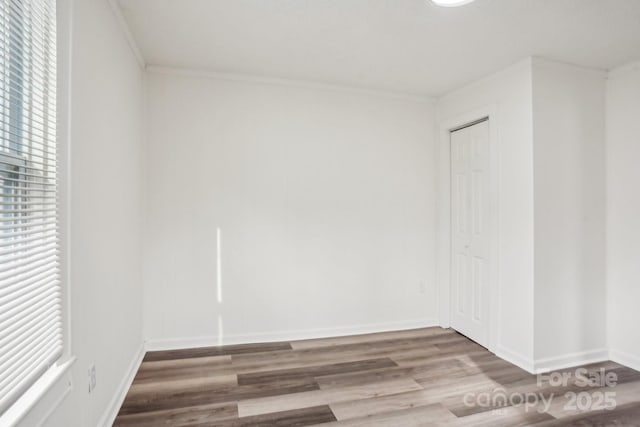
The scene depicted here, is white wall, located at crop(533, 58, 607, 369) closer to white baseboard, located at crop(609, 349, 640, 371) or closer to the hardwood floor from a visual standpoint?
white baseboard, located at crop(609, 349, 640, 371)

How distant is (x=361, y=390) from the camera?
2404mm

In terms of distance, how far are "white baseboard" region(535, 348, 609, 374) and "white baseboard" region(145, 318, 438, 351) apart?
1141 mm

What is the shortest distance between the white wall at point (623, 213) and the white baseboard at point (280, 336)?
155 centimetres

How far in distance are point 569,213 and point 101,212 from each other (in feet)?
11.2

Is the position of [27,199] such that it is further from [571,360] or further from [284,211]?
[571,360]

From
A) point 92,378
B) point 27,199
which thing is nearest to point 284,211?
point 92,378

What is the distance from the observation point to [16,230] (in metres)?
1.24

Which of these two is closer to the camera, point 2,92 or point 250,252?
point 2,92

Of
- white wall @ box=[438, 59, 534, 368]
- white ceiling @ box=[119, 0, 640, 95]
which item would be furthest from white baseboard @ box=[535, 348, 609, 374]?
white ceiling @ box=[119, 0, 640, 95]

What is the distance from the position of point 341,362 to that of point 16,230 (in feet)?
7.74

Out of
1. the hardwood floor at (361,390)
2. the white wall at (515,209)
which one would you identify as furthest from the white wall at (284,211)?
the white wall at (515,209)

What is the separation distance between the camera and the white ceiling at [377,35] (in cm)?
210

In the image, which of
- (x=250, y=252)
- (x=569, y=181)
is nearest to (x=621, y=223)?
(x=569, y=181)

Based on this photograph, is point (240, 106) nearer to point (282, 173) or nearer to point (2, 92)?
point (282, 173)
